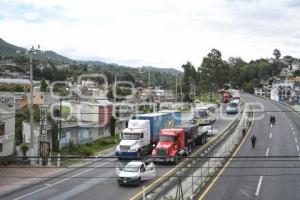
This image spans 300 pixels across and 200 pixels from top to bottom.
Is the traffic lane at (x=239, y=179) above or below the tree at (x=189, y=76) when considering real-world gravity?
below

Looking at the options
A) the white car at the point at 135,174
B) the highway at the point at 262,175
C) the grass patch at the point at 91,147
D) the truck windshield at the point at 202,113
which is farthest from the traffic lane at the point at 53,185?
the truck windshield at the point at 202,113

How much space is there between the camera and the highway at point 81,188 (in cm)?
2491

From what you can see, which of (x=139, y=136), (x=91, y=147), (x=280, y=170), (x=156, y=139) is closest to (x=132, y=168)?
(x=139, y=136)

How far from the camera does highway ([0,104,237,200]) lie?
24906 mm

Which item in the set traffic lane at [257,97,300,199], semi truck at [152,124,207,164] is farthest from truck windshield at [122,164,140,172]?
traffic lane at [257,97,300,199]

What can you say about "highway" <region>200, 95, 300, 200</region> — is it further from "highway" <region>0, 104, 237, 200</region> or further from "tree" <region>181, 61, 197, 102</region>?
"tree" <region>181, 61, 197, 102</region>

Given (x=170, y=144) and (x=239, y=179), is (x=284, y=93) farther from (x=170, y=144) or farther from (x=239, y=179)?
(x=239, y=179)

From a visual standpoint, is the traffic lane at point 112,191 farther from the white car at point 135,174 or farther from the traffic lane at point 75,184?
the white car at point 135,174

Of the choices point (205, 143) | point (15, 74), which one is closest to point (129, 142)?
point (205, 143)

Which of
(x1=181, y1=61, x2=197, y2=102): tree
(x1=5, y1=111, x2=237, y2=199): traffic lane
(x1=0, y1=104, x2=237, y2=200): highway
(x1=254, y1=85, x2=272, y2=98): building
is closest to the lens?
(x1=0, y1=104, x2=237, y2=200): highway

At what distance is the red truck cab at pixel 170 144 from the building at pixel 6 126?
12946 mm

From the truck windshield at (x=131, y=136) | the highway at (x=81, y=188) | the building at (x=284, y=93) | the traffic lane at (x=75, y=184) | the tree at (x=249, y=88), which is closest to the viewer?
the highway at (x=81, y=188)

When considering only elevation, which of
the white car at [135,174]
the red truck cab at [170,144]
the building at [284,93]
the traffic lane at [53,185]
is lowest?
the traffic lane at [53,185]

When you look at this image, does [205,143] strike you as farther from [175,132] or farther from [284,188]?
[284,188]
